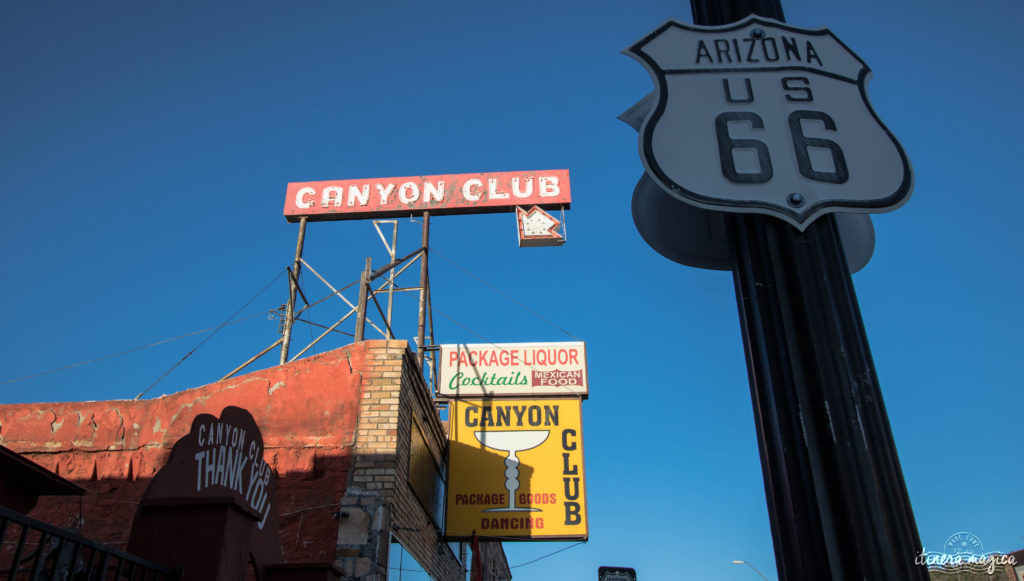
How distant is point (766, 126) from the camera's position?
2451 millimetres

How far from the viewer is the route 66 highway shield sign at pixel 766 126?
234 cm

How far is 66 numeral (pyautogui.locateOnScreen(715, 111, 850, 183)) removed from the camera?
2.36 m

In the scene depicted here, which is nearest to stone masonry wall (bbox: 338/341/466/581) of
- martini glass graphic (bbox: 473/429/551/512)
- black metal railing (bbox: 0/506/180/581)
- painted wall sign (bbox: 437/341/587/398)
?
martini glass graphic (bbox: 473/429/551/512)

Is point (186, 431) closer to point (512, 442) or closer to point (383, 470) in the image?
point (383, 470)

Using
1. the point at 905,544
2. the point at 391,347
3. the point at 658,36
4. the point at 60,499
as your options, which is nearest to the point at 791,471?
the point at 905,544

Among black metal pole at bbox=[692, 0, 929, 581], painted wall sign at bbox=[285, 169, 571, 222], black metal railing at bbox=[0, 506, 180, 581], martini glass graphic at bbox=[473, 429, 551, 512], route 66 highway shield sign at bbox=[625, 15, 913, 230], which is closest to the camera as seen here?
black metal pole at bbox=[692, 0, 929, 581]

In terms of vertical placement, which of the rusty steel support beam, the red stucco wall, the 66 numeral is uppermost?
the rusty steel support beam

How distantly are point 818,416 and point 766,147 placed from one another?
0.94 metres

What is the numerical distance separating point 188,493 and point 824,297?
314cm

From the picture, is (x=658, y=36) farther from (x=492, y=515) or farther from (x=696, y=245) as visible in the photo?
(x=492, y=515)

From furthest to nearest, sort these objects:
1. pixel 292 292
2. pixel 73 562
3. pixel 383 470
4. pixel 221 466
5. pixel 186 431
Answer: pixel 292 292 < pixel 186 431 < pixel 383 470 < pixel 221 466 < pixel 73 562

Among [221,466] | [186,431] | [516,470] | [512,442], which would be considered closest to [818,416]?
[221,466]

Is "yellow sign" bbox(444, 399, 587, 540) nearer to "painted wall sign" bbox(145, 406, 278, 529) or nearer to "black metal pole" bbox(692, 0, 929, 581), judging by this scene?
"painted wall sign" bbox(145, 406, 278, 529)

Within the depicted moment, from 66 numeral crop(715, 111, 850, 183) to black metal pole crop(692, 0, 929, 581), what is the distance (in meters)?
0.14
